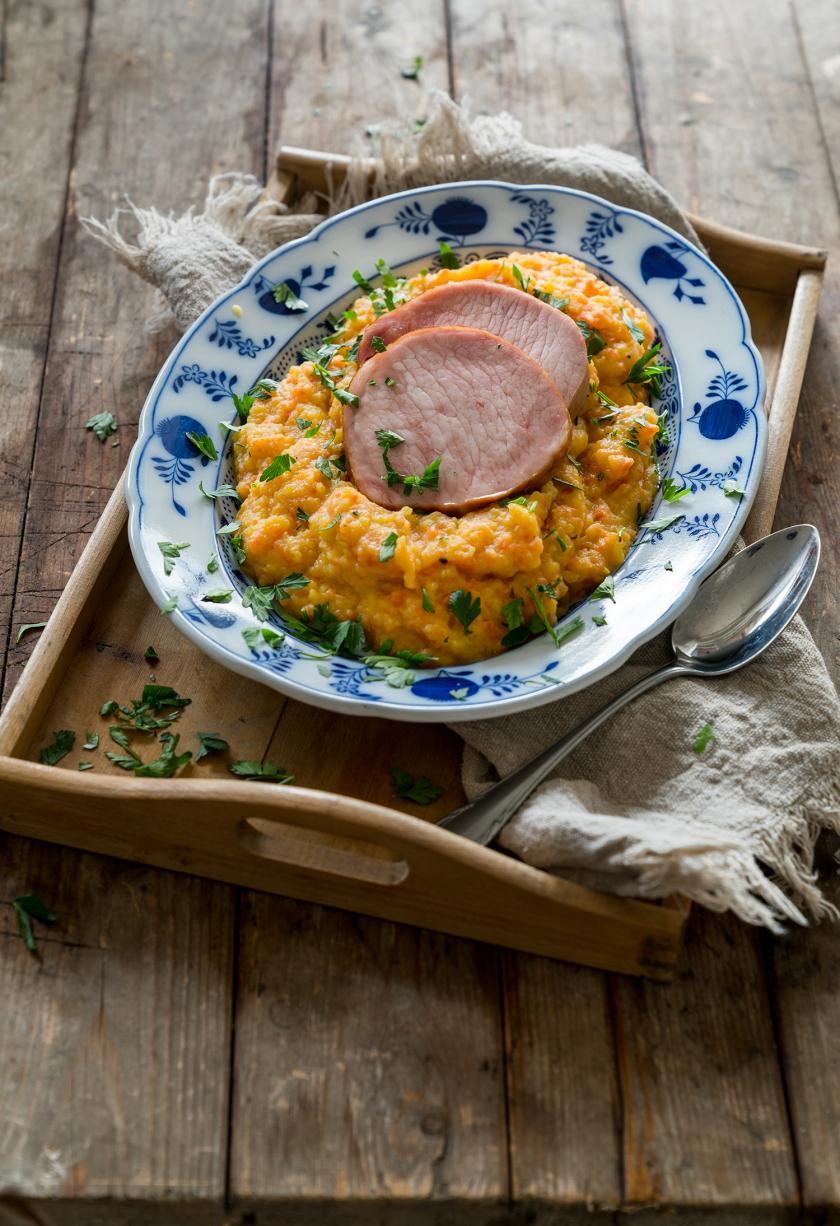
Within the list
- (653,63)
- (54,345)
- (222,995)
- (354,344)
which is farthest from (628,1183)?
(653,63)

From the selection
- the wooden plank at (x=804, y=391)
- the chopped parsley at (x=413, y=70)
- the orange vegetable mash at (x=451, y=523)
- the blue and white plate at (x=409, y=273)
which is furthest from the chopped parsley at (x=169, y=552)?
the chopped parsley at (x=413, y=70)

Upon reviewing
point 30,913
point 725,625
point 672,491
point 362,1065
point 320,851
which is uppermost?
point 672,491

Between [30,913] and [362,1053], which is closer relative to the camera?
[362,1053]

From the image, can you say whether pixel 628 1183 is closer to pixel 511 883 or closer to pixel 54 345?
pixel 511 883

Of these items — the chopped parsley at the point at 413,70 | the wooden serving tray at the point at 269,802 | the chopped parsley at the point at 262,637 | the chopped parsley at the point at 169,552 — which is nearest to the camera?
the wooden serving tray at the point at 269,802

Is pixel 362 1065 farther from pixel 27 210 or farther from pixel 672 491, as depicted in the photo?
pixel 27 210

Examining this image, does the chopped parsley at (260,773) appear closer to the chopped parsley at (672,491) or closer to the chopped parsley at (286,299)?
the chopped parsley at (672,491)

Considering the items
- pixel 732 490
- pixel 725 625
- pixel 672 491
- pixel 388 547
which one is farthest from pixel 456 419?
pixel 725 625
